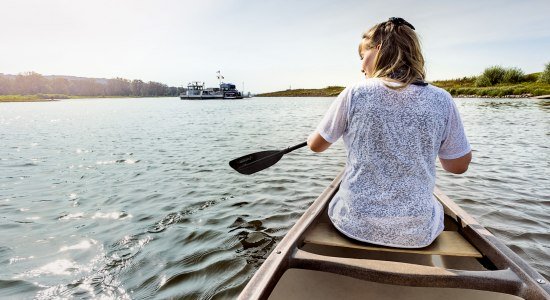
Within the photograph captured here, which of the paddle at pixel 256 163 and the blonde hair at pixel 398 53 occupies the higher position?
the blonde hair at pixel 398 53

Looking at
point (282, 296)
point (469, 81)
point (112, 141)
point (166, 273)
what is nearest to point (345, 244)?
point (282, 296)

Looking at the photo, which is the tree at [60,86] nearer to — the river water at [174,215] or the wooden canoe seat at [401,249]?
the river water at [174,215]

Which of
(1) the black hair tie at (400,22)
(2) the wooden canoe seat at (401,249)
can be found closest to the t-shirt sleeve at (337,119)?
(1) the black hair tie at (400,22)

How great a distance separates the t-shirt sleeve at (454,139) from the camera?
2.00 meters

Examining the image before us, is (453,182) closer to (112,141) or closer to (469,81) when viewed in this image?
(112,141)

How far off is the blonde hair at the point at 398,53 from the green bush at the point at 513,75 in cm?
7277

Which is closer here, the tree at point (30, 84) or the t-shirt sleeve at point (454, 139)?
the t-shirt sleeve at point (454, 139)

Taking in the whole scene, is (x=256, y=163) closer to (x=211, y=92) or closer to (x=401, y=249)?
(x=401, y=249)

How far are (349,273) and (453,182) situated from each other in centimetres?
610

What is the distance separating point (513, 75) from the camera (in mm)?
59688

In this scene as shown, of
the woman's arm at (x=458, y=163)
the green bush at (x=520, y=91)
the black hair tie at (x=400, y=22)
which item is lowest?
the woman's arm at (x=458, y=163)

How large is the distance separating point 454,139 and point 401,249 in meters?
0.81

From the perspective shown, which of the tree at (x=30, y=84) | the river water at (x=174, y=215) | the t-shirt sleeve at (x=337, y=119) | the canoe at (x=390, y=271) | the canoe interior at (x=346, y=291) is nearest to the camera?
the canoe at (x=390, y=271)

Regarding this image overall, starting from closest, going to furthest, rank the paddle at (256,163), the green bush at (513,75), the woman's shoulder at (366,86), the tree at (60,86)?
the woman's shoulder at (366,86) → the paddle at (256,163) → the green bush at (513,75) → the tree at (60,86)
